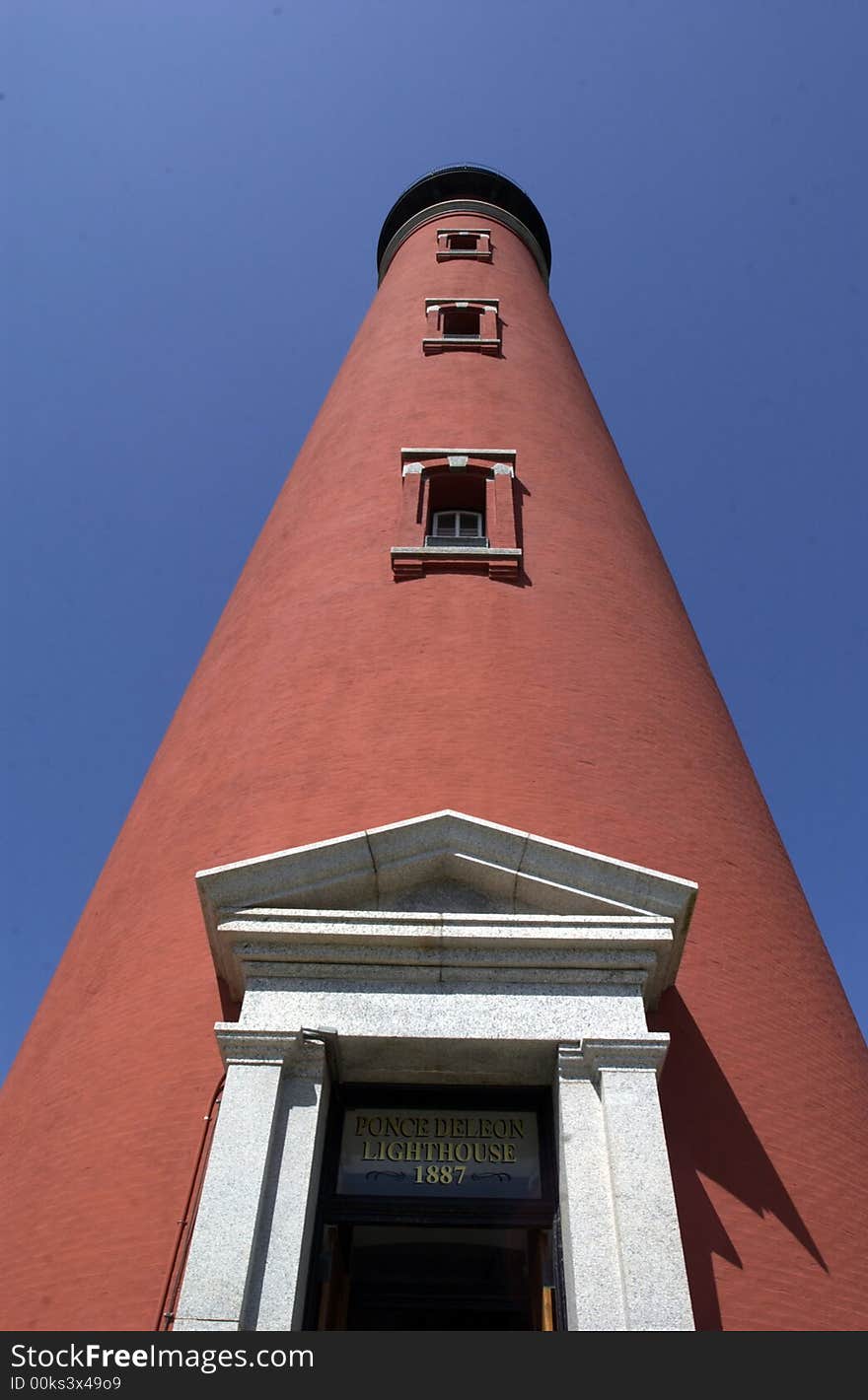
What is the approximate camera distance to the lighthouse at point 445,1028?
5.20 m

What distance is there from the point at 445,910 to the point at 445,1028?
27.8 inches

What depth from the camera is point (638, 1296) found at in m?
4.74

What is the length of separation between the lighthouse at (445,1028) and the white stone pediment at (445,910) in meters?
0.02

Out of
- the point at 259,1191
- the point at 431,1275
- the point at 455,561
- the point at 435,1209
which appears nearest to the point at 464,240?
the point at 455,561

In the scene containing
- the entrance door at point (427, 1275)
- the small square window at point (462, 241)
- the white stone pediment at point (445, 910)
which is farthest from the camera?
the small square window at point (462, 241)

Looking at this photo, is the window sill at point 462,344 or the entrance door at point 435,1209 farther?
the window sill at point 462,344

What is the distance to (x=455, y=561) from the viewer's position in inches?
376

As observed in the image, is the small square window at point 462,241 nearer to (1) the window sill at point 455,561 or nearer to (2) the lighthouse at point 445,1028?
(1) the window sill at point 455,561

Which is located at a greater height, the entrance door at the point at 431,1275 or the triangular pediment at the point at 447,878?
the triangular pediment at the point at 447,878

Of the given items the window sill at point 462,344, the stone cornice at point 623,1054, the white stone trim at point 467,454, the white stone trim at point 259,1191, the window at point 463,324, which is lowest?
the white stone trim at point 259,1191

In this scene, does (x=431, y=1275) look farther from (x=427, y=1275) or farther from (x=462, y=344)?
(x=462, y=344)
